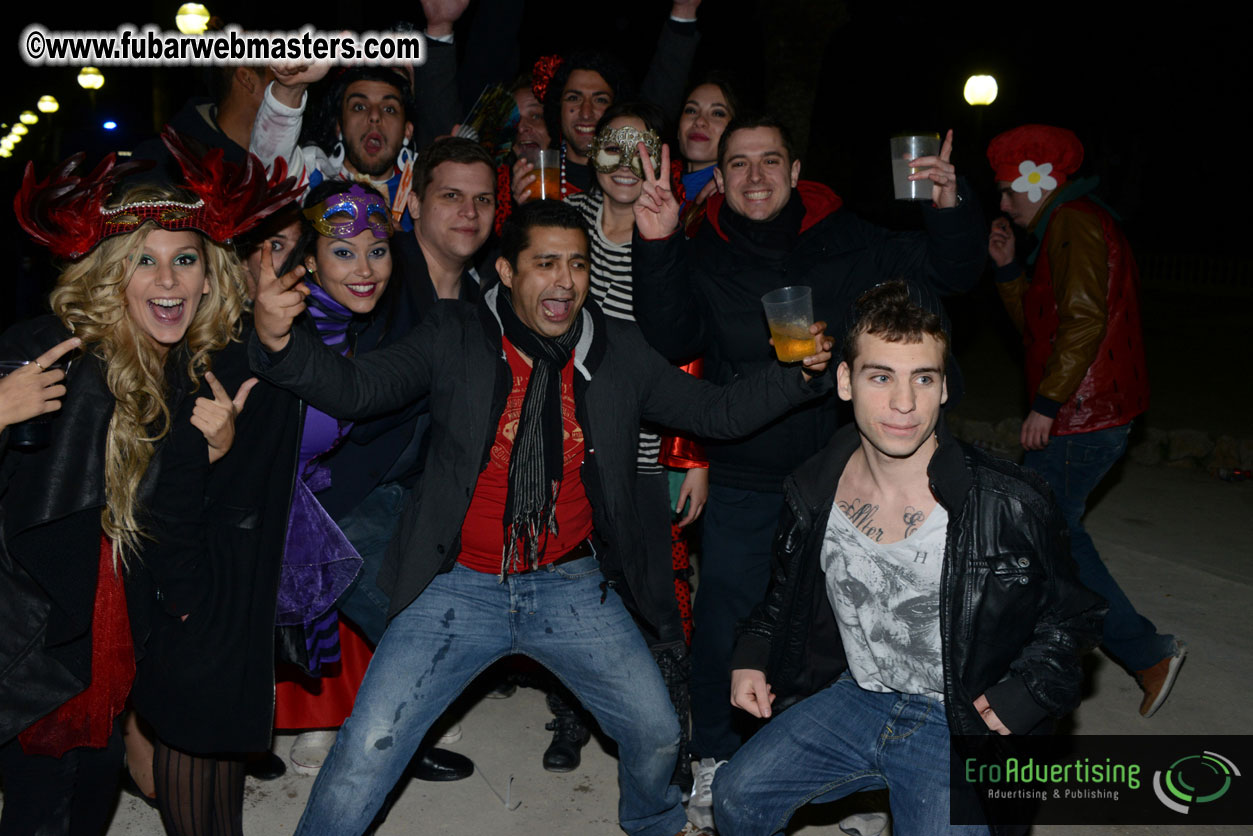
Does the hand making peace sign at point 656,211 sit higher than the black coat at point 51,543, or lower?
higher

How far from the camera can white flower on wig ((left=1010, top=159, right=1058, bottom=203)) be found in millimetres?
5047

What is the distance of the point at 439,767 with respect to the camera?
4320 millimetres

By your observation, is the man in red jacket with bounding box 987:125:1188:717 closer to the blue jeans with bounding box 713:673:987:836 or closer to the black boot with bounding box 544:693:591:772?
the blue jeans with bounding box 713:673:987:836

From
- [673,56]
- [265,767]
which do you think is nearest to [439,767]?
[265,767]

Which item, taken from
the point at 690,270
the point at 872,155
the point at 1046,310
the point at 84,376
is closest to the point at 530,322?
the point at 690,270

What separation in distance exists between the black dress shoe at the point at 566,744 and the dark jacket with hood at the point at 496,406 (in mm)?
920

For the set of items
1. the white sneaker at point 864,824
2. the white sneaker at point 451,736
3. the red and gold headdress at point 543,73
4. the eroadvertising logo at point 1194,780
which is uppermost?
the red and gold headdress at point 543,73

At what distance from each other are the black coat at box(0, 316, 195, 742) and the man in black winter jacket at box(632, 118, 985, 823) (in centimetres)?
185

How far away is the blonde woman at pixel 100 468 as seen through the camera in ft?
9.41

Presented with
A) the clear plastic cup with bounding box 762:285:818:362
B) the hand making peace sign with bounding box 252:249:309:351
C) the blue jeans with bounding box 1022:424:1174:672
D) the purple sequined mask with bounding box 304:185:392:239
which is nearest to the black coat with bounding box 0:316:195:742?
the hand making peace sign with bounding box 252:249:309:351

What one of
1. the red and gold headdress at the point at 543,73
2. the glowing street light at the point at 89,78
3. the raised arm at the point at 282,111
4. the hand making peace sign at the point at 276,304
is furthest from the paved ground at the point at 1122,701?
the glowing street light at the point at 89,78

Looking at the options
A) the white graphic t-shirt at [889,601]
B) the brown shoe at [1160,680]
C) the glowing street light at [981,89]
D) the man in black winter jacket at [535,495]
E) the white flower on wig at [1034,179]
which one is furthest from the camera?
the glowing street light at [981,89]

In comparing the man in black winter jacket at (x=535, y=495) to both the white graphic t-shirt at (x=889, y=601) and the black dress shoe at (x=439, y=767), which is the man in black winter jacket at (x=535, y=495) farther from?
the black dress shoe at (x=439, y=767)

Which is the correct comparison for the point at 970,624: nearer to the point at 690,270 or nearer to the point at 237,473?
the point at 690,270
